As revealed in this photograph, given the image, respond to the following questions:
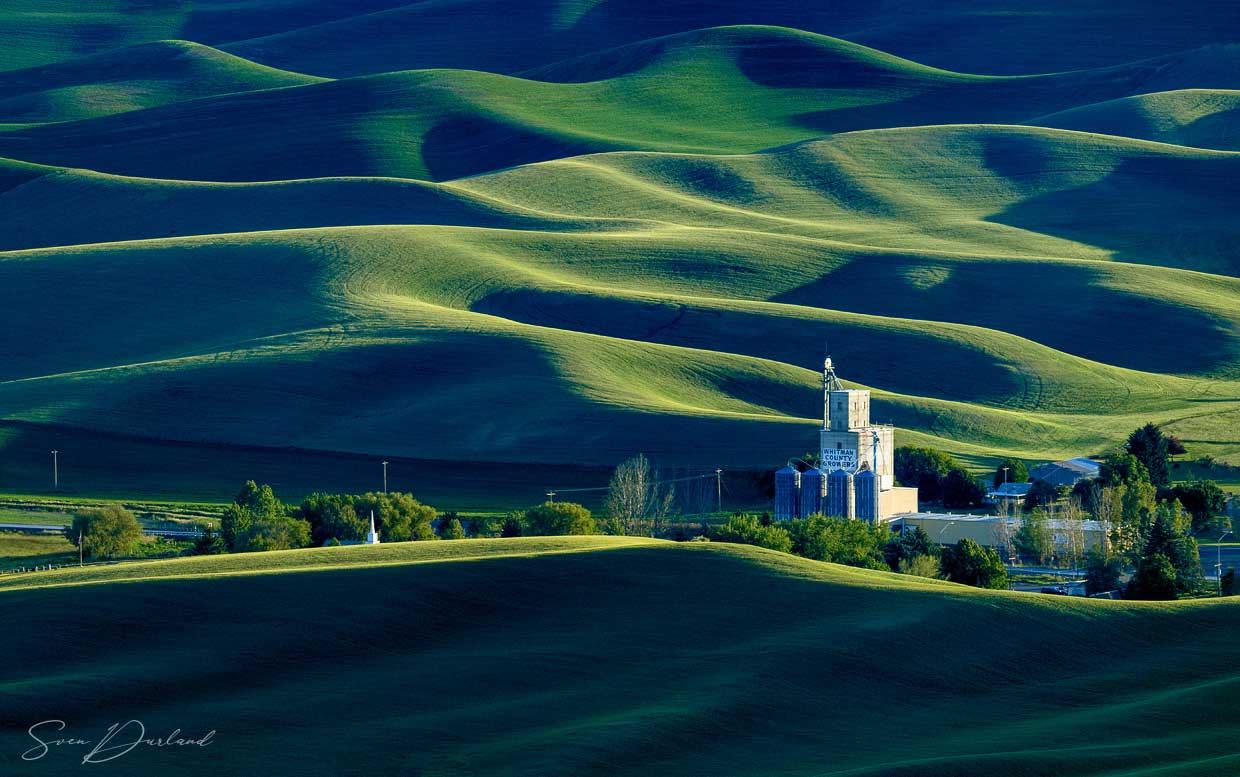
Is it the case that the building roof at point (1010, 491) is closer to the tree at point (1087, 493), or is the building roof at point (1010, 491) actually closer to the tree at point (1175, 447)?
the tree at point (1087, 493)

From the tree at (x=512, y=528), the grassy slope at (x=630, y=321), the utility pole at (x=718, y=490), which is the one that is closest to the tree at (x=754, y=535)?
the tree at (x=512, y=528)

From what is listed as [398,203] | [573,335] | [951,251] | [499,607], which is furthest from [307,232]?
[499,607]

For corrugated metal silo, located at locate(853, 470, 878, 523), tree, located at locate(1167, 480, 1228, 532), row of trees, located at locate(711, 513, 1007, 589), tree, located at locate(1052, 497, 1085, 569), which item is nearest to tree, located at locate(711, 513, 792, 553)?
row of trees, located at locate(711, 513, 1007, 589)

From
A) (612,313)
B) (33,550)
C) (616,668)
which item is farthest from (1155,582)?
(612,313)

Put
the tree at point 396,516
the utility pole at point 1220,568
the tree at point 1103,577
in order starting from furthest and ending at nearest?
the tree at point 396,516, the tree at point 1103,577, the utility pole at point 1220,568

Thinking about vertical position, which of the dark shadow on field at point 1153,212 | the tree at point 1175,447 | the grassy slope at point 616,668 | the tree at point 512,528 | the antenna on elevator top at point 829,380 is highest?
the dark shadow on field at point 1153,212

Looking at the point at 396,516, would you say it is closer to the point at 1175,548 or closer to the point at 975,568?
the point at 975,568

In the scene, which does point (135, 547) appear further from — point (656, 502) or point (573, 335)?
point (573, 335)
